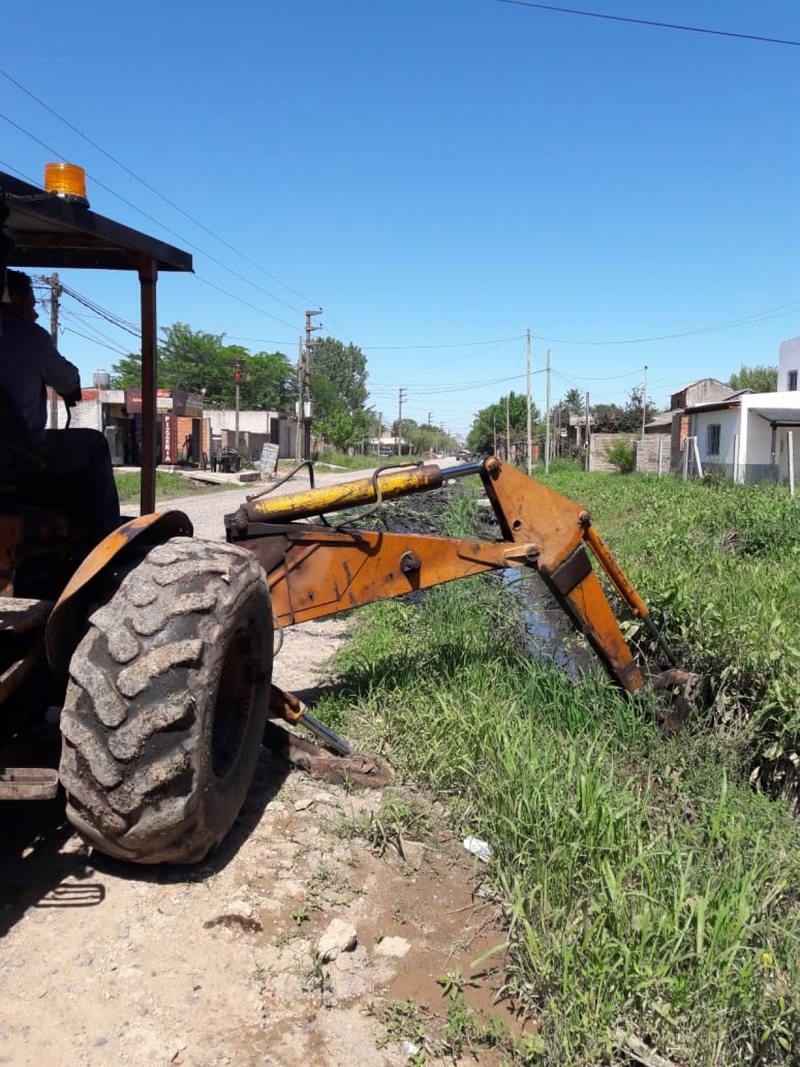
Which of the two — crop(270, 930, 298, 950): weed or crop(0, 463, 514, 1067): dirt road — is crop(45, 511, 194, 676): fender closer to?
crop(0, 463, 514, 1067): dirt road

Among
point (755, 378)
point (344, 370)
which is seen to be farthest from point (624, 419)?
point (344, 370)

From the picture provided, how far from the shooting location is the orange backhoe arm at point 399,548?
4336 mm

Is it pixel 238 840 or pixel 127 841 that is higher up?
pixel 127 841

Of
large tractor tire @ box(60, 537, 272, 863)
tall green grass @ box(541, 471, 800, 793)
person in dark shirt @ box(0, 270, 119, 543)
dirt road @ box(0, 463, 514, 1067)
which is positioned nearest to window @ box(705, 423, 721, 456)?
tall green grass @ box(541, 471, 800, 793)

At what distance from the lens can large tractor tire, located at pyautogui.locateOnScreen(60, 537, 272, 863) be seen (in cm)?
276

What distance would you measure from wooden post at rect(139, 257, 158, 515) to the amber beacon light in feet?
2.77

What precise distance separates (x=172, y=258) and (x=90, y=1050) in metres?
3.11

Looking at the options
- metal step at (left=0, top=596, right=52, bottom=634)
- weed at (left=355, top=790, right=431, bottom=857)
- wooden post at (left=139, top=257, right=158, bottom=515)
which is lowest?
weed at (left=355, top=790, right=431, bottom=857)

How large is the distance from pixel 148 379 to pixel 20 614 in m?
1.60

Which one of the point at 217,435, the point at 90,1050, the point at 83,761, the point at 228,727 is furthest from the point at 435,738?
the point at 217,435

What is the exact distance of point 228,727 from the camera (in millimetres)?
3648

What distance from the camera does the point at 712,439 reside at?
30859 mm

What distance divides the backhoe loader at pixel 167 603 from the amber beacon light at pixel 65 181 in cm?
4

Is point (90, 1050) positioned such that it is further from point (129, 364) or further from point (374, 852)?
point (129, 364)
